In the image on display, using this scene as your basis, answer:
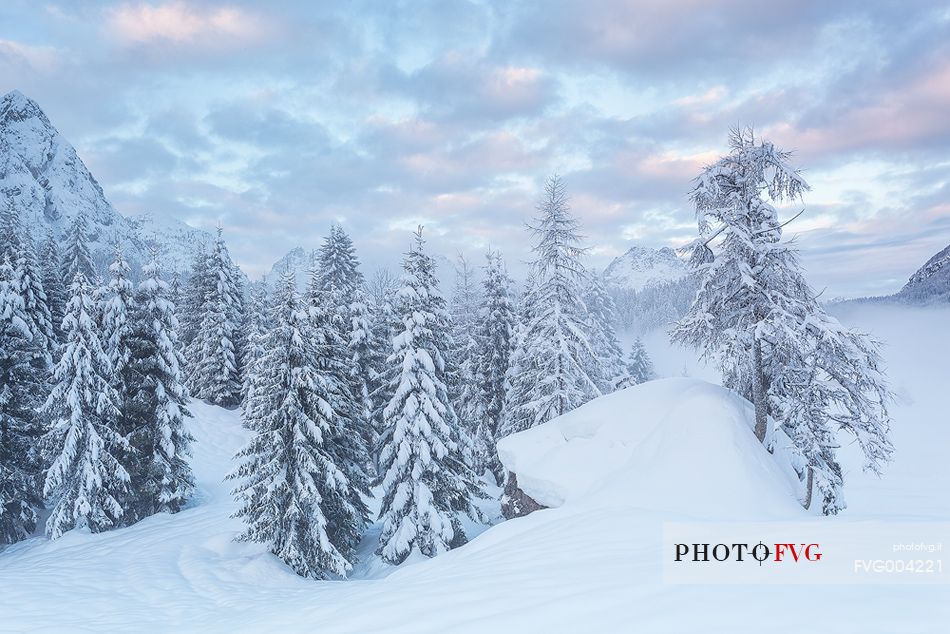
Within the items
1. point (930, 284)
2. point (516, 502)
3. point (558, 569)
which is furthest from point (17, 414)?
point (930, 284)

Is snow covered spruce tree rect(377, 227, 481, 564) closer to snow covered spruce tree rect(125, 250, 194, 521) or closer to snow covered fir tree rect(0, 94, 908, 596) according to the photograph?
snow covered fir tree rect(0, 94, 908, 596)

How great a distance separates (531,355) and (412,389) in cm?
704

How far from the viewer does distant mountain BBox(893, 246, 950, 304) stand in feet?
485

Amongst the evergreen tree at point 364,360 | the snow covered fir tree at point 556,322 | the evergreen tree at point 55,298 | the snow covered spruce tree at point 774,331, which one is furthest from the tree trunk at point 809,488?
the evergreen tree at point 55,298

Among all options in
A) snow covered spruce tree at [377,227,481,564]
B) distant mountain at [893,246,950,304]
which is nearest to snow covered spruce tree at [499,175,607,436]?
snow covered spruce tree at [377,227,481,564]

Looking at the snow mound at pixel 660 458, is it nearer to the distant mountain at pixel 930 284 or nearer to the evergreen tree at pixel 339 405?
the evergreen tree at pixel 339 405

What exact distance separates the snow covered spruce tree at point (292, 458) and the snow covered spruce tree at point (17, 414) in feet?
42.3

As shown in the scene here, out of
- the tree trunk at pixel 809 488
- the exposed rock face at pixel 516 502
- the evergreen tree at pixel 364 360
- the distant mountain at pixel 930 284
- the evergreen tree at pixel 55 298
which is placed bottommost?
the exposed rock face at pixel 516 502

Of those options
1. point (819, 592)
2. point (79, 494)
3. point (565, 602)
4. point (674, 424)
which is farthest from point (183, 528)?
point (819, 592)

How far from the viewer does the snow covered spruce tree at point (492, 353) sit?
1207 inches

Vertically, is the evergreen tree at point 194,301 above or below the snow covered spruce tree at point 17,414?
above

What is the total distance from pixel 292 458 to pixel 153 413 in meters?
10.2

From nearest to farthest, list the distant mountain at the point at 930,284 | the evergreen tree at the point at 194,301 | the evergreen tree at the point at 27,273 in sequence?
the evergreen tree at the point at 27,273, the evergreen tree at the point at 194,301, the distant mountain at the point at 930,284

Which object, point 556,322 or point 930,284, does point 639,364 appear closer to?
point 556,322
